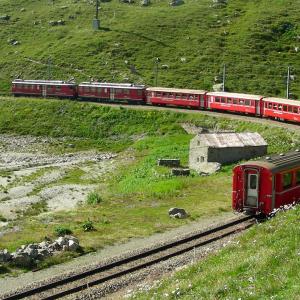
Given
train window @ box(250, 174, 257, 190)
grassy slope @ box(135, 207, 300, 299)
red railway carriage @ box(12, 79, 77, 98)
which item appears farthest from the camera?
red railway carriage @ box(12, 79, 77, 98)

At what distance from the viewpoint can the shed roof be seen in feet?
156

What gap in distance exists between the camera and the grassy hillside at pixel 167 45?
305 ft

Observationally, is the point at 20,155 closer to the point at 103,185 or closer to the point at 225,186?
the point at 103,185

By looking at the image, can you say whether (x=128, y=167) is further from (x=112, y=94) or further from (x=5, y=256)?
(x=5, y=256)

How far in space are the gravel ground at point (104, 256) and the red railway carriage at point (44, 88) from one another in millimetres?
56776

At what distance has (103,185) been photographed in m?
47.6

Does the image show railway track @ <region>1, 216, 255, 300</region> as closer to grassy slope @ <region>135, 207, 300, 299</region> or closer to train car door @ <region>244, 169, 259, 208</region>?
train car door @ <region>244, 169, 259, 208</region>

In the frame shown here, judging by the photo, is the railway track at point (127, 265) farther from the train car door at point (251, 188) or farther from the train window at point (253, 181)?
the train window at point (253, 181)

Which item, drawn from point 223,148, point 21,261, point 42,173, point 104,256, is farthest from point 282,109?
point 21,261

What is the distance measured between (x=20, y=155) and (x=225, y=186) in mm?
30511

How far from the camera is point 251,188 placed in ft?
98.7

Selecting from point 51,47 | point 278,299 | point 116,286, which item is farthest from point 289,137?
point 51,47

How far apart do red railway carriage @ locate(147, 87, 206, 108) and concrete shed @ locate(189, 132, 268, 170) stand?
2568 cm

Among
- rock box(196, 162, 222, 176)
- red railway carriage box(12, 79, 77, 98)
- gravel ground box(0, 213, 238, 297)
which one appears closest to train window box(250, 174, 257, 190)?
gravel ground box(0, 213, 238, 297)
